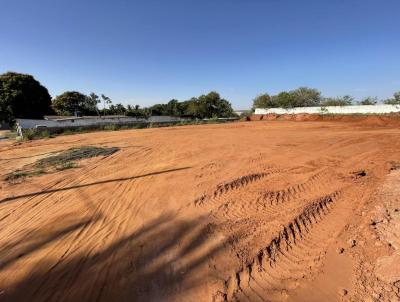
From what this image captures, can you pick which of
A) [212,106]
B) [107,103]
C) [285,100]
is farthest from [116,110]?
[285,100]

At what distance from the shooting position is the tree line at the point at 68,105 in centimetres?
3372

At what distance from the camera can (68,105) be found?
57469 mm

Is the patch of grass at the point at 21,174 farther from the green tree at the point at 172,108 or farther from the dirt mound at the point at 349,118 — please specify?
the green tree at the point at 172,108

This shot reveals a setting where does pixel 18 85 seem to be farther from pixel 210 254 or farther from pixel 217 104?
pixel 210 254

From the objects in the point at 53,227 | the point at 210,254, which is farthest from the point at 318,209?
the point at 53,227

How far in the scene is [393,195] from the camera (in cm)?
481

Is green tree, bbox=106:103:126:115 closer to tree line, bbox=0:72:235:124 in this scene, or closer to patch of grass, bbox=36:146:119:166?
tree line, bbox=0:72:235:124

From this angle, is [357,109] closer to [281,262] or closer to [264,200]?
[264,200]

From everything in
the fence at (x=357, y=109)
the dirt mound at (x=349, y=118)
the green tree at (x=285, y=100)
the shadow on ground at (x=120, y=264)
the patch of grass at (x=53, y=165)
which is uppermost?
the green tree at (x=285, y=100)

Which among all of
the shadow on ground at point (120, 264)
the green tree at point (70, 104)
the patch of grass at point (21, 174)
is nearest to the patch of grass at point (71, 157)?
the patch of grass at point (21, 174)

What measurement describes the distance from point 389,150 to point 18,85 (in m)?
41.4

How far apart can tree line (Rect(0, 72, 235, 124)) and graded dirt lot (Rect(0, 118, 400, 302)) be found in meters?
34.1

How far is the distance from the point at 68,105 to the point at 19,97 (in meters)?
24.7

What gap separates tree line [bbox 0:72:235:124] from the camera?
33.7 meters
